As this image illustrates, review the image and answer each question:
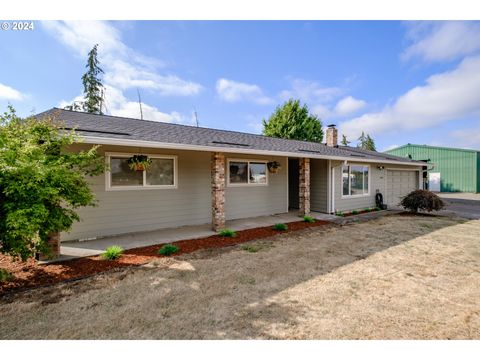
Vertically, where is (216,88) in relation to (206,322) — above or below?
above

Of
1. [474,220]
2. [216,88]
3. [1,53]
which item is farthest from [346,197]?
[216,88]

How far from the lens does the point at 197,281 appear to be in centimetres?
376

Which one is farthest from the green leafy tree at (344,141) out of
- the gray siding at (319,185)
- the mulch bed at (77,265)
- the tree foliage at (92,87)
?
the mulch bed at (77,265)

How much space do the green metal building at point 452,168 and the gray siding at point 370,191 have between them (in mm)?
12404

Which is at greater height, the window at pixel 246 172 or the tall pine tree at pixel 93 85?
the tall pine tree at pixel 93 85

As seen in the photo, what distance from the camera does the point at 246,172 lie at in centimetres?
895

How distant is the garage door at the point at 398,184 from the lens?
12797 mm

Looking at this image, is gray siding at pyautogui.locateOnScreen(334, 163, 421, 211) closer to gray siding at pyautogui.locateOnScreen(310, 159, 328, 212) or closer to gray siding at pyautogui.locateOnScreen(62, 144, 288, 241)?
gray siding at pyautogui.locateOnScreen(310, 159, 328, 212)

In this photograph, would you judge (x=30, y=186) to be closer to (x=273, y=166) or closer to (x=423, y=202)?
(x=273, y=166)

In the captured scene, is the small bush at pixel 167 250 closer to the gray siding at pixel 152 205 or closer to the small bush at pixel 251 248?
the small bush at pixel 251 248

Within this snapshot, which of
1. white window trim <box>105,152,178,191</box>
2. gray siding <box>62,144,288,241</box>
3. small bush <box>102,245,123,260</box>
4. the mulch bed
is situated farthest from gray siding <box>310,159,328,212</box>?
small bush <box>102,245,123,260</box>

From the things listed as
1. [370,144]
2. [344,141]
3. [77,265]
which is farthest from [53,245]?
[370,144]
